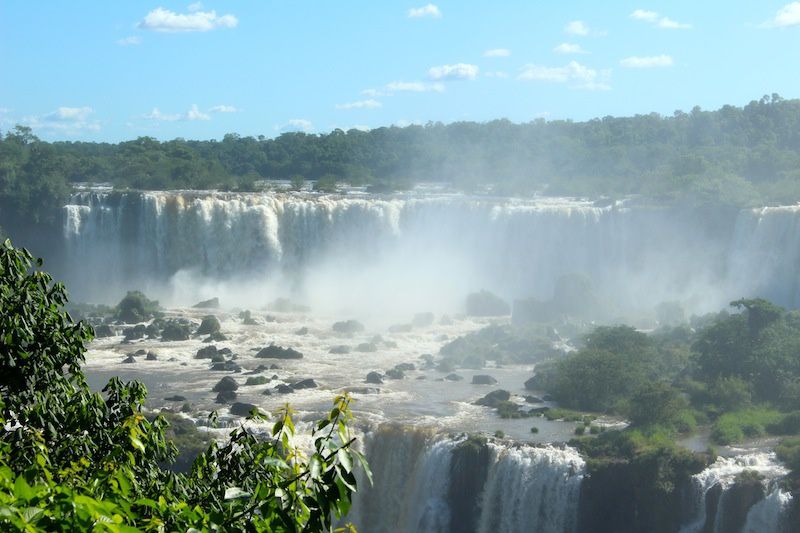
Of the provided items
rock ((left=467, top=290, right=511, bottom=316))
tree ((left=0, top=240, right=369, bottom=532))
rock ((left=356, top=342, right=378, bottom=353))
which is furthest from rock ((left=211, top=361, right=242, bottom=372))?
tree ((left=0, top=240, right=369, bottom=532))

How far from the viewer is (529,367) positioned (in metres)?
33.4

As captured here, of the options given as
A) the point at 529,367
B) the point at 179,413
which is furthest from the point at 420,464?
the point at 529,367

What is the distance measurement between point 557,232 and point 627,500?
991 inches

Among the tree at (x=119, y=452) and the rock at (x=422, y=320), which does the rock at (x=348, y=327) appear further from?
the tree at (x=119, y=452)

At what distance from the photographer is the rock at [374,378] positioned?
30.0 m

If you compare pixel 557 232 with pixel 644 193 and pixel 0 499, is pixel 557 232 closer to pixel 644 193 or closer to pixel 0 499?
pixel 644 193

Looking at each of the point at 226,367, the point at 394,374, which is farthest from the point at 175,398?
the point at 394,374

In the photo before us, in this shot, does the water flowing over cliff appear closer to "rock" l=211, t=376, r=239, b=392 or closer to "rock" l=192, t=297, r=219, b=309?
"rock" l=192, t=297, r=219, b=309

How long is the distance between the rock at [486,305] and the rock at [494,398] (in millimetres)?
14257

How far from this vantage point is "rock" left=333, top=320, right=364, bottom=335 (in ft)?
126

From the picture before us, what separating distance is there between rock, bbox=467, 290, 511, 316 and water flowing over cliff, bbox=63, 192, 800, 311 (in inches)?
100

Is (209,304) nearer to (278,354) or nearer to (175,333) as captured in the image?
(175,333)

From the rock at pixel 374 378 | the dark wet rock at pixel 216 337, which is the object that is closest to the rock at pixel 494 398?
the rock at pixel 374 378

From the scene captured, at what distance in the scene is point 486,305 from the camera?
42.8 meters
